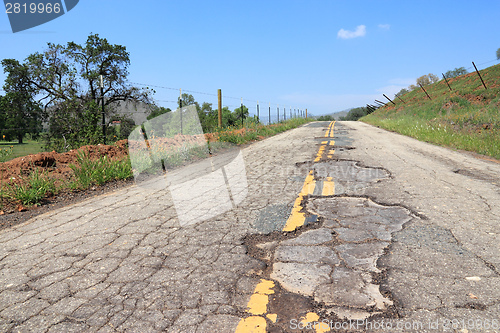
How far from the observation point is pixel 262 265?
7.57ft

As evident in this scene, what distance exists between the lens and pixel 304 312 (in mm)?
1735

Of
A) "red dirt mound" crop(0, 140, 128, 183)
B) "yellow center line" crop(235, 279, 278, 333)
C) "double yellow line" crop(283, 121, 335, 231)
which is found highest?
"red dirt mound" crop(0, 140, 128, 183)

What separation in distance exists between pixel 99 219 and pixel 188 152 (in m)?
4.97

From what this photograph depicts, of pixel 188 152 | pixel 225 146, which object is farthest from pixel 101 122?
pixel 225 146

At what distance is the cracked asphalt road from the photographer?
174 centimetres

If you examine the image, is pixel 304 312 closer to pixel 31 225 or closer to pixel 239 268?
pixel 239 268

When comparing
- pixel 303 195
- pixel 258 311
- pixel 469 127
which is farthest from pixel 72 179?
pixel 469 127

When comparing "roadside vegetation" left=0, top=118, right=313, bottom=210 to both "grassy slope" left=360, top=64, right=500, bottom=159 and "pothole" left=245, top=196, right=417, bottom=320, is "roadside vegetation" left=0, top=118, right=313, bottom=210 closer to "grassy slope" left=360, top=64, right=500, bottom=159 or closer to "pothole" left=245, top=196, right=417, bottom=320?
"pothole" left=245, top=196, right=417, bottom=320

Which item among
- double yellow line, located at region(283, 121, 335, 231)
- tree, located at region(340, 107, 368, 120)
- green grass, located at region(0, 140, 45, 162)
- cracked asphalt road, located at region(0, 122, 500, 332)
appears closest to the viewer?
cracked asphalt road, located at region(0, 122, 500, 332)

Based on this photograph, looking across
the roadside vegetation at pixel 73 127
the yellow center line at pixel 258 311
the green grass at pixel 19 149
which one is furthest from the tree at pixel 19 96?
the yellow center line at pixel 258 311

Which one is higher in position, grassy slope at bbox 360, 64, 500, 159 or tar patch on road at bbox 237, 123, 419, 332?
grassy slope at bbox 360, 64, 500, 159

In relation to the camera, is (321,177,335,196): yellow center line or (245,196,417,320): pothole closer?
(245,196,417,320): pothole

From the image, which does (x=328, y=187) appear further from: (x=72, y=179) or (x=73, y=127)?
(x=73, y=127)

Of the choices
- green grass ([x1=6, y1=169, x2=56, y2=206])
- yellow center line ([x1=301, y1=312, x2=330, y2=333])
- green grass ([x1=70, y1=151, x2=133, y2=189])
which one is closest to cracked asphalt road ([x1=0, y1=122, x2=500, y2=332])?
yellow center line ([x1=301, y1=312, x2=330, y2=333])
